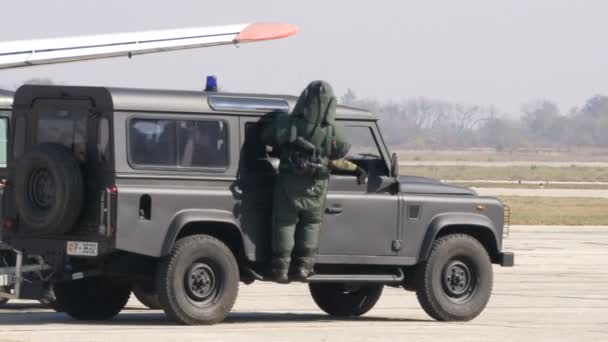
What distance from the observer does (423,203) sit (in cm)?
1364

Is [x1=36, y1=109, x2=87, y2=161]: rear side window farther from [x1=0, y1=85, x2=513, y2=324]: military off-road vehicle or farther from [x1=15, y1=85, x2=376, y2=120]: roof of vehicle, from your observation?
[x1=15, y1=85, x2=376, y2=120]: roof of vehicle

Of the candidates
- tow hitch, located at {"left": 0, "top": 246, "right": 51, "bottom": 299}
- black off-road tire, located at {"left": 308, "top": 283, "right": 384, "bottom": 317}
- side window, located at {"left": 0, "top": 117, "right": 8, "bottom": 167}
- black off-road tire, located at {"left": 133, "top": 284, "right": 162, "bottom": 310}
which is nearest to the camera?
tow hitch, located at {"left": 0, "top": 246, "right": 51, "bottom": 299}

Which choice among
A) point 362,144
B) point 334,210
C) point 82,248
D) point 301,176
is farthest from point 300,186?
point 82,248

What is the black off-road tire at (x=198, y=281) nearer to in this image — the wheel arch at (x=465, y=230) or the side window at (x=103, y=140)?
the side window at (x=103, y=140)

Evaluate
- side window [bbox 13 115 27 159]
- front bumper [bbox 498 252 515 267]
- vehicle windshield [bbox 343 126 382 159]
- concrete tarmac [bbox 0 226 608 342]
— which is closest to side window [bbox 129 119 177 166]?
side window [bbox 13 115 27 159]

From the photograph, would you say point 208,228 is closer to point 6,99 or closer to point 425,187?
point 425,187

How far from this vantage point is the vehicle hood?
537 inches

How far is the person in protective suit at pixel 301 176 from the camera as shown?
12.7 m

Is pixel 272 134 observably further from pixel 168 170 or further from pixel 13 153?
pixel 13 153

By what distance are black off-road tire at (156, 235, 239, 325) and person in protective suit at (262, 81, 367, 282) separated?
50 centimetres

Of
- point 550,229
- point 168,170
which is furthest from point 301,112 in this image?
point 550,229

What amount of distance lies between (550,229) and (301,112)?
22.1 metres

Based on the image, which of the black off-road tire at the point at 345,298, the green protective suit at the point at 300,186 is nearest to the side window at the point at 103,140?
the green protective suit at the point at 300,186

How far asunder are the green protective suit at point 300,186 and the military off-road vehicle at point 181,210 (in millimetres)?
195
